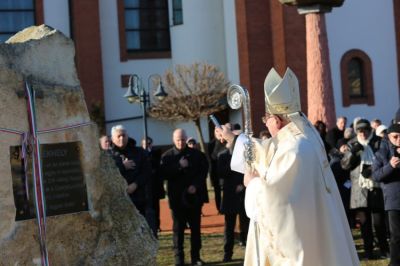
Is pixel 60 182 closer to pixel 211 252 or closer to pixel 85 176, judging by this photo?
pixel 85 176

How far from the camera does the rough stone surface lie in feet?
18.2

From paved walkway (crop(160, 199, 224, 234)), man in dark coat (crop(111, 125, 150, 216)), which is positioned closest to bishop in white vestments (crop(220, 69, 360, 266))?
man in dark coat (crop(111, 125, 150, 216))

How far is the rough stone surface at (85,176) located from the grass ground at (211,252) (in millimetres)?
3428

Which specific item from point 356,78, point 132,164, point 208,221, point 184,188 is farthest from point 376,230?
point 356,78

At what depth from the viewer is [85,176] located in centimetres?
600

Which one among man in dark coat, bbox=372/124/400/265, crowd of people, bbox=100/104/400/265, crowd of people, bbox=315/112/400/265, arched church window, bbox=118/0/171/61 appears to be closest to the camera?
man in dark coat, bbox=372/124/400/265

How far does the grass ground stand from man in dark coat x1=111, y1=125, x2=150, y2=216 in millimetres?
1184

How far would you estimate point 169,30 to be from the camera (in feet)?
95.6

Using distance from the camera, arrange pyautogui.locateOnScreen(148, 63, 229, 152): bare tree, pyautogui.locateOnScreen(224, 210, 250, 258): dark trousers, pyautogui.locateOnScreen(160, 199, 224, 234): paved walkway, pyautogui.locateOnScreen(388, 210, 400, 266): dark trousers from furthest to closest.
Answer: pyautogui.locateOnScreen(148, 63, 229, 152): bare tree → pyautogui.locateOnScreen(160, 199, 224, 234): paved walkway → pyautogui.locateOnScreen(224, 210, 250, 258): dark trousers → pyautogui.locateOnScreen(388, 210, 400, 266): dark trousers

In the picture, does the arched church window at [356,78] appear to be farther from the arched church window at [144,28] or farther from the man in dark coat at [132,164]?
the man in dark coat at [132,164]

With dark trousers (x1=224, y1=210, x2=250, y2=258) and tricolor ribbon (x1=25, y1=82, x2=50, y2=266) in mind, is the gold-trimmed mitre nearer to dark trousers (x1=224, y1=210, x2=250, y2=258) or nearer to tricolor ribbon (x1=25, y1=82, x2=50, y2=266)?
tricolor ribbon (x1=25, y1=82, x2=50, y2=266)

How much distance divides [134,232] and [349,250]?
206cm

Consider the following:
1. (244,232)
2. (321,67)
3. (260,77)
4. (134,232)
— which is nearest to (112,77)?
(260,77)

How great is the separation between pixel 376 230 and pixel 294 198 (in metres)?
5.10
